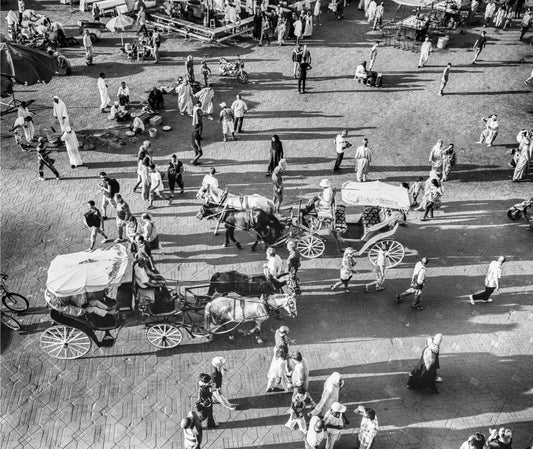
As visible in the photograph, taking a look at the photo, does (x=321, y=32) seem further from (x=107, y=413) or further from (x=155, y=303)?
(x=107, y=413)

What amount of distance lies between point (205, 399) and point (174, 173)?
797 cm

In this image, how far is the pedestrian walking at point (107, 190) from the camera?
14531 millimetres

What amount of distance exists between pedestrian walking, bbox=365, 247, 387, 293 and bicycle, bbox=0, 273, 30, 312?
8.37 metres

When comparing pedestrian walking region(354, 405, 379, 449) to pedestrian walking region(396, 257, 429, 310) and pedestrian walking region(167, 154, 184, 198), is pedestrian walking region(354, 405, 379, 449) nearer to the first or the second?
pedestrian walking region(396, 257, 429, 310)

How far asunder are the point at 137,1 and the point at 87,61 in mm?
6605

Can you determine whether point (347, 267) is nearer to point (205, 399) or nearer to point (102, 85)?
point (205, 399)

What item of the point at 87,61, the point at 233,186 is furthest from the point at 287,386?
Answer: the point at 87,61

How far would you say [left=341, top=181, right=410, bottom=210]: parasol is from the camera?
13320 millimetres

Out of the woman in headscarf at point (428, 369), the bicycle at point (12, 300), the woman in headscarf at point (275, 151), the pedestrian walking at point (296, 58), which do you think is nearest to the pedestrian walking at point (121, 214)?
the bicycle at point (12, 300)

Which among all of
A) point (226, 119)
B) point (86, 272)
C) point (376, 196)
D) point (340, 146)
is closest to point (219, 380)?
point (86, 272)

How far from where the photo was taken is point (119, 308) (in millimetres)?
10961

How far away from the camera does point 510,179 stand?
18.0 metres

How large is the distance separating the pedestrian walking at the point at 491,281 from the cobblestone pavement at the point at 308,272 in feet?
0.96

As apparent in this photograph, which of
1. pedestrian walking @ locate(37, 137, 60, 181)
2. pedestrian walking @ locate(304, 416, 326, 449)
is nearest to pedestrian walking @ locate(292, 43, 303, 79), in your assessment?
pedestrian walking @ locate(37, 137, 60, 181)
